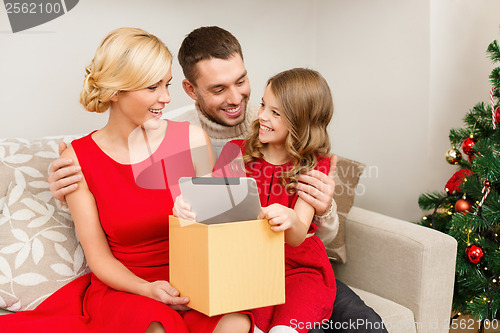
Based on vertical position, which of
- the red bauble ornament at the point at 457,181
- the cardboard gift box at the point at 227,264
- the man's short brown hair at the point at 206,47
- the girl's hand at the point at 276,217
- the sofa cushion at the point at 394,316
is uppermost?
the man's short brown hair at the point at 206,47

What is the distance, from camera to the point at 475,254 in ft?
6.61

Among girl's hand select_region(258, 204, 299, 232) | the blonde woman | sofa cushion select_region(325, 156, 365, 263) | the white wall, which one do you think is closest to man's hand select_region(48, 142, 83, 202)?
the blonde woman

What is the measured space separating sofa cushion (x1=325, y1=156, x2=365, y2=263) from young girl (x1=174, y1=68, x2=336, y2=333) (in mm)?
370

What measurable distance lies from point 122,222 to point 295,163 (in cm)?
55

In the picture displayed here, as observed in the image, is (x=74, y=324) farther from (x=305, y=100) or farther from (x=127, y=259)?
Answer: (x=305, y=100)

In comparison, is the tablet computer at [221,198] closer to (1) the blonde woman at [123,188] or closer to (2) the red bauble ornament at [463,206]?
(1) the blonde woman at [123,188]

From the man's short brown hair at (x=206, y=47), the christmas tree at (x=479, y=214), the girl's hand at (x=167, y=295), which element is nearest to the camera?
the girl's hand at (x=167, y=295)

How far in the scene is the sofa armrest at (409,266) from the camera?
1.80m

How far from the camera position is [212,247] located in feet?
3.89

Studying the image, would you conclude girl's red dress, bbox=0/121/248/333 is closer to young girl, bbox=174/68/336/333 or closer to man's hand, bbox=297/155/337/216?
young girl, bbox=174/68/336/333

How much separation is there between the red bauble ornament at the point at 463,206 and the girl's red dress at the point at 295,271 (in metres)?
0.76

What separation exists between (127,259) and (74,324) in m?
0.24

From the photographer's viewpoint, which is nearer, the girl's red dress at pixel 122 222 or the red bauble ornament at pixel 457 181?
the girl's red dress at pixel 122 222

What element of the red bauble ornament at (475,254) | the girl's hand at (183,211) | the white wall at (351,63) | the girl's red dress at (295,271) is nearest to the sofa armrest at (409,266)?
the red bauble ornament at (475,254)
